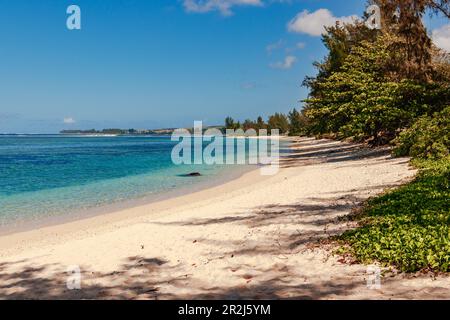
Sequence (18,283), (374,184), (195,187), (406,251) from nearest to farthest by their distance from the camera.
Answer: (406,251) < (18,283) < (374,184) < (195,187)

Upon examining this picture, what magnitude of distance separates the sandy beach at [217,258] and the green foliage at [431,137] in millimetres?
4102

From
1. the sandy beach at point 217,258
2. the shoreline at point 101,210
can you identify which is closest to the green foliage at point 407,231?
the sandy beach at point 217,258

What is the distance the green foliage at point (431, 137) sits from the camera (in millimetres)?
19297

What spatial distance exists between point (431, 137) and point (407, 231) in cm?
1378

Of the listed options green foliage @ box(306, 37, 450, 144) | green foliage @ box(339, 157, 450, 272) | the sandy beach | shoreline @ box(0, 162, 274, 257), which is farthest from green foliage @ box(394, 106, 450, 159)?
shoreline @ box(0, 162, 274, 257)

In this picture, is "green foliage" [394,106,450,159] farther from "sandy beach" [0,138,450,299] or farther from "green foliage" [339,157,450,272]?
"green foliage" [339,157,450,272]

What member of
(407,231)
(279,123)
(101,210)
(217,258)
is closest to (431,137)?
(407,231)

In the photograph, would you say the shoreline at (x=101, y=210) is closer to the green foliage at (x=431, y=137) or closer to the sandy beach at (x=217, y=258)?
the sandy beach at (x=217, y=258)

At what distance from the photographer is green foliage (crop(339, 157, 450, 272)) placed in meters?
7.02

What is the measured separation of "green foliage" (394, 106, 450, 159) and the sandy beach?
4.10m

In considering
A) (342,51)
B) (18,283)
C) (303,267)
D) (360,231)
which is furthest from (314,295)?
(342,51)
